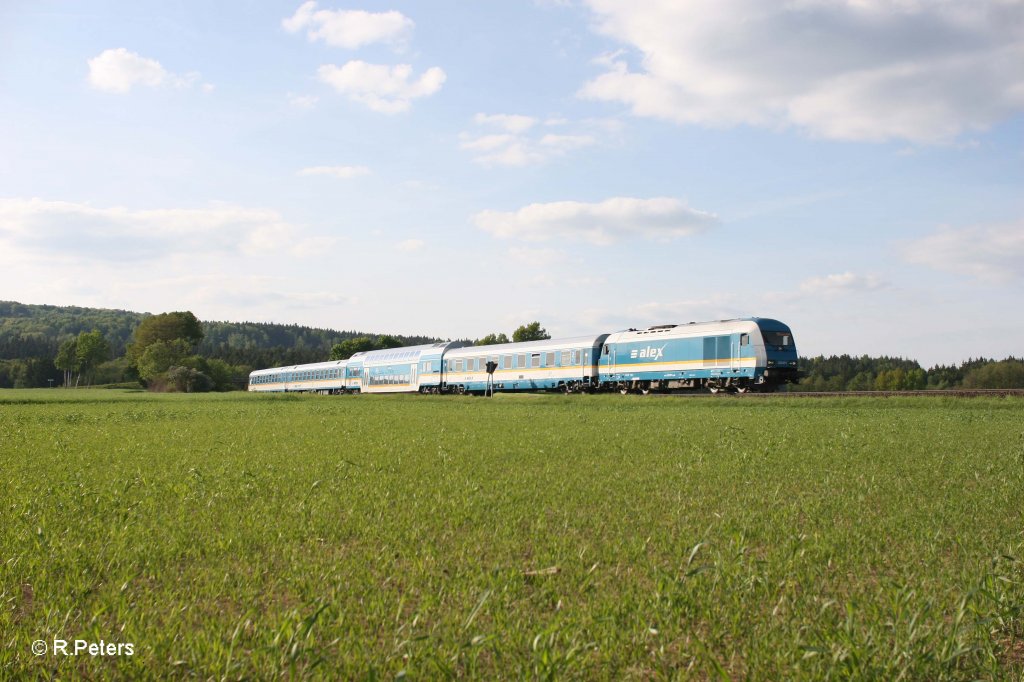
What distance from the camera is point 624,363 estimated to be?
138 ft

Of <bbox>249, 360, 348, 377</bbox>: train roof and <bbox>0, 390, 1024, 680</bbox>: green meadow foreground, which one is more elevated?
<bbox>249, 360, 348, 377</bbox>: train roof

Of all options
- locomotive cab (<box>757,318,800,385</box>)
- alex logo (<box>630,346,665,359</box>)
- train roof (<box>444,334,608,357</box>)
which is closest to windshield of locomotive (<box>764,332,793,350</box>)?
locomotive cab (<box>757,318,800,385</box>)

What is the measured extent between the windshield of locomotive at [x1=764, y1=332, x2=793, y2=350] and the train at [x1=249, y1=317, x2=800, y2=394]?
0.15 ft

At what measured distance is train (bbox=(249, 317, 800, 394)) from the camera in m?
35.8

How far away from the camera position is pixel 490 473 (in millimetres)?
9531

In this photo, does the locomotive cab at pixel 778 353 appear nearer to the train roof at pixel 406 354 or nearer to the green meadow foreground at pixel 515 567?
the green meadow foreground at pixel 515 567

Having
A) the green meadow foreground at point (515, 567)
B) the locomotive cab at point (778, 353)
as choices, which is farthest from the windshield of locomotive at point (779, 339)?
the green meadow foreground at point (515, 567)

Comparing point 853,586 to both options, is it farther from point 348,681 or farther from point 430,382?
point 430,382

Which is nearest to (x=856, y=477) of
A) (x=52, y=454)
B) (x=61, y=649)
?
(x=61, y=649)

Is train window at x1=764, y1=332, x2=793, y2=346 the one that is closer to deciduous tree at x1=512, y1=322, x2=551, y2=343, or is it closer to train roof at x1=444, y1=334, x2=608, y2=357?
train roof at x1=444, y1=334, x2=608, y2=357

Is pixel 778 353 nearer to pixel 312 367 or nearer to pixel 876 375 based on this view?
pixel 312 367

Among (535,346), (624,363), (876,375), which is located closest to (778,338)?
(624,363)

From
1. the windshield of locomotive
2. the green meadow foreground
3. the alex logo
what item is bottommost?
the green meadow foreground

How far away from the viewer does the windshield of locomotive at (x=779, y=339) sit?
1394 inches
